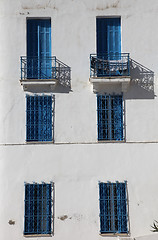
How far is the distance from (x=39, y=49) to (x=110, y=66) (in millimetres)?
2865

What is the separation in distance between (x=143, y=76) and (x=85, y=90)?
7.60ft

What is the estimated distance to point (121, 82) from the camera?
17281 mm

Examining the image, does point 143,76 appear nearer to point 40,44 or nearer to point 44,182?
point 40,44

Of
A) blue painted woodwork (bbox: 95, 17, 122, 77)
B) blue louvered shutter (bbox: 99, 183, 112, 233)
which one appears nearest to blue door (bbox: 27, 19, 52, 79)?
blue painted woodwork (bbox: 95, 17, 122, 77)

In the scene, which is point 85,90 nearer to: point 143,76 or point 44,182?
point 143,76

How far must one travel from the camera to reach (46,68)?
17.7m

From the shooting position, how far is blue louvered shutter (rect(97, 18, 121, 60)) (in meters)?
17.9

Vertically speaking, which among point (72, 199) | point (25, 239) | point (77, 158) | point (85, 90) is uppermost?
point (85, 90)

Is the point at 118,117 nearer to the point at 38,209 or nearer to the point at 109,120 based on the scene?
the point at 109,120

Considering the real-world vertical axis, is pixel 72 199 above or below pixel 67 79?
below

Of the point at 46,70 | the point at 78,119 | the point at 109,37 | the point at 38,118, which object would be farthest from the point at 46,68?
the point at 109,37

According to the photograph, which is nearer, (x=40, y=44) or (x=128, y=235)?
(x=128, y=235)

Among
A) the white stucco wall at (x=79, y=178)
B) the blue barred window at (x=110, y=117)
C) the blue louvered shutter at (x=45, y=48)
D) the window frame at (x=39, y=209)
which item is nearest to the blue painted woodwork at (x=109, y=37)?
the blue barred window at (x=110, y=117)

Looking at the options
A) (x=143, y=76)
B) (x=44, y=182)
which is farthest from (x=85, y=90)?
(x=44, y=182)
